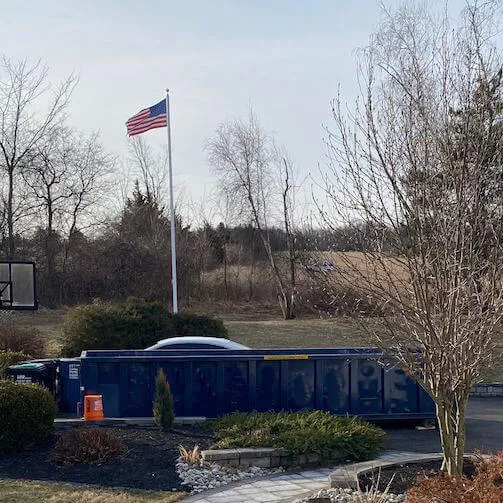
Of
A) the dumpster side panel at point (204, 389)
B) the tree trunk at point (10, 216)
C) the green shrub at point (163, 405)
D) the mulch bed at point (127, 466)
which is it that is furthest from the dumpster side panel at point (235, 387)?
the tree trunk at point (10, 216)

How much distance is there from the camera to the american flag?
80.0 ft

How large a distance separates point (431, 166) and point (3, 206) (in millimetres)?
34982

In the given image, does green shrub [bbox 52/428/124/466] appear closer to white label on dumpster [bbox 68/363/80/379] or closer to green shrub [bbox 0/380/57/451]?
green shrub [bbox 0/380/57/451]

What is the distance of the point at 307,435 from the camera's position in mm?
9766

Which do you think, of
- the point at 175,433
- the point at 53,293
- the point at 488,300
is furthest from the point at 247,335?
the point at 488,300

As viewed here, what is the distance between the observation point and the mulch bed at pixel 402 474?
26.0 feet

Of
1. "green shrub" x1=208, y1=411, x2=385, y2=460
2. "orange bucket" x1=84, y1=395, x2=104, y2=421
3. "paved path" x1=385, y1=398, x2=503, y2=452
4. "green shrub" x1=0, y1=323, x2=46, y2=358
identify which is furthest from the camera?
"green shrub" x1=0, y1=323, x2=46, y2=358

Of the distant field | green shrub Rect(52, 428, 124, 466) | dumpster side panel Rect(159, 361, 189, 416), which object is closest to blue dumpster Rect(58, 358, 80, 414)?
dumpster side panel Rect(159, 361, 189, 416)

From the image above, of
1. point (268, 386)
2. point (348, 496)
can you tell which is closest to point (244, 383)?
point (268, 386)

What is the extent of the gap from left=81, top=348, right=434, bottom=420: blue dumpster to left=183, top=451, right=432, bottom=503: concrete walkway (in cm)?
277

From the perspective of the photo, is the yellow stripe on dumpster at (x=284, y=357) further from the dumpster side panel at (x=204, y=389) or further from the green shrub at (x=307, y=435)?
the green shrub at (x=307, y=435)

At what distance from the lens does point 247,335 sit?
82.1 feet

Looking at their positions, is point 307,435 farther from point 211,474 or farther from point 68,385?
point 68,385

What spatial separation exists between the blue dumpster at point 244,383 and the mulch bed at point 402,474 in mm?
3308
